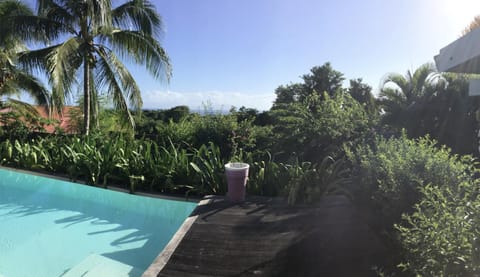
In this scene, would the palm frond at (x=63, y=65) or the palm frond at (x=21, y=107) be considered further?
the palm frond at (x=21, y=107)

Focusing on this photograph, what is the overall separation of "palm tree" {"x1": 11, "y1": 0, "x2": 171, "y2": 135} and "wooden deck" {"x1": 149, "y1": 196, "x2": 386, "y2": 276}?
559 centimetres

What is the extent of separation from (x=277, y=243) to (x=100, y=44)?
7543mm

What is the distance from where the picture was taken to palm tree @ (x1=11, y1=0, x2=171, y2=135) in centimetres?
732

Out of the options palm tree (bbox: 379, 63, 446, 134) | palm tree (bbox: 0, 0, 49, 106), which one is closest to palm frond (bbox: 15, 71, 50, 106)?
palm tree (bbox: 0, 0, 49, 106)

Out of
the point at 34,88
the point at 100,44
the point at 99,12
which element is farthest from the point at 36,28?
the point at 34,88

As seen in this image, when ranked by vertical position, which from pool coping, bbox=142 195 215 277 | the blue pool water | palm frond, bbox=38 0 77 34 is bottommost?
the blue pool water

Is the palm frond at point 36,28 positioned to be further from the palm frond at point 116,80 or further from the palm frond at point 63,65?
the palm frond at point 116,80

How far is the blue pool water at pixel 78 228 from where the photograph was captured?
319 cm

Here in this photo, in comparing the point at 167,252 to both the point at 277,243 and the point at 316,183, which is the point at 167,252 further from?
the point at 316,183

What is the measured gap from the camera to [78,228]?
4.06 meters

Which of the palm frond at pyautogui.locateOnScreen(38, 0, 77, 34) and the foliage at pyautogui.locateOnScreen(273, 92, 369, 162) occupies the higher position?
the palm frond at pyautogui.locateOnScreen(38, 0, 77, 34)

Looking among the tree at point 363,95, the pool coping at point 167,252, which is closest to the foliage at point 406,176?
the pool coping at point 167,252

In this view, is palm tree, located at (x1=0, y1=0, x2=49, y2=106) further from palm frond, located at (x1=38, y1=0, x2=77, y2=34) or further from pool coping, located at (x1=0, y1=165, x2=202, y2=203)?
pool coping, located at (x1=0, y1=165, x2=202, y2=203)

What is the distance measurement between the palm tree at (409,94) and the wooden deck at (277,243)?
2.69m
